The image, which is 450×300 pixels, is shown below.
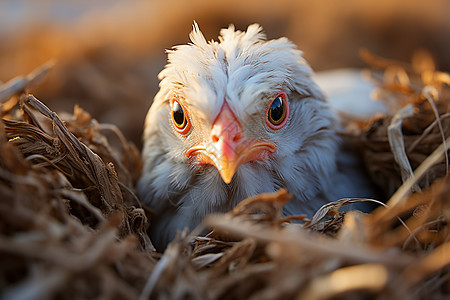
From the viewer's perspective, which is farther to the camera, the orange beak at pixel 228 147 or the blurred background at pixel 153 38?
the blurred background at pixel 153 38

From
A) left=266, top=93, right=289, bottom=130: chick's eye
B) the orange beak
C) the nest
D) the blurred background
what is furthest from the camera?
the blurred background

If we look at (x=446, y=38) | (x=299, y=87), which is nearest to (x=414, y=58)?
(x=446, y=38)

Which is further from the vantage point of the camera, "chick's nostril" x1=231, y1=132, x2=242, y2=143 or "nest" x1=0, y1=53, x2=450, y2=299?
"chick's nostril" x1=231, y1=132, x2=242, y2=143

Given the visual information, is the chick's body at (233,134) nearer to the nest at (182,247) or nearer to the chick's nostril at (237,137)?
the chick's nostril at (237,137)

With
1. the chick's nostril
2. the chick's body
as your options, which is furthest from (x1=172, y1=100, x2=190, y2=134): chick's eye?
the chick's nostril

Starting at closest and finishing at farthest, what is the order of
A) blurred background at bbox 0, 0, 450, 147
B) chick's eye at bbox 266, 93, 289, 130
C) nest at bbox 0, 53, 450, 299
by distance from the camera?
nest at bbox 0, 53, 450, 299 → chick's eye at bbox 266, 93, 289, 130 → blurred background at bbox 0, 0, 450, 147

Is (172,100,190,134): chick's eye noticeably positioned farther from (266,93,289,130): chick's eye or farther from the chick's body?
(266,93,289,130): chick's eye

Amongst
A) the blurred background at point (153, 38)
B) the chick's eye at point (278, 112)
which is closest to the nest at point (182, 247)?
the chick's eye at point (278, 112)

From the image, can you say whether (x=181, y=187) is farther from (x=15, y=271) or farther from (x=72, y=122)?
(x=15, y=271)
